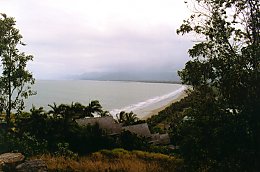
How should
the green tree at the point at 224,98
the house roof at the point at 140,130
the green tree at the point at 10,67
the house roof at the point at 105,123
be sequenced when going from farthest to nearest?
the house roof at the point at 140,130, the house roof at the point at 105,123, the green tree at the point at 10,67, the green tree at the point at 224,98

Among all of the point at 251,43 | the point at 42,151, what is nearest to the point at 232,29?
the point at 251,43

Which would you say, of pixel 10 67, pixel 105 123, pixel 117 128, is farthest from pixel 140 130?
pixel 10 67

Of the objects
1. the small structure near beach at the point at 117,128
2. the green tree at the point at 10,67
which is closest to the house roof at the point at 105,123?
the small structure near beach at the point at 117,128

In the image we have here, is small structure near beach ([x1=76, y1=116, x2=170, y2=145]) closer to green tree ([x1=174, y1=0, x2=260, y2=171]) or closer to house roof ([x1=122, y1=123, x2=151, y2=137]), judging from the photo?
house roof ([x1=122, y1=123, x2=151, y2=137])

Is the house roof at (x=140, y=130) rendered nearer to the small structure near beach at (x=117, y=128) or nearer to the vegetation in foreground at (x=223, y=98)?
the small structure near beach at (x=117, y=128)

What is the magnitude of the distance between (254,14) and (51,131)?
14.7m

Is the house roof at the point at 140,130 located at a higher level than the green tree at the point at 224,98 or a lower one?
lower

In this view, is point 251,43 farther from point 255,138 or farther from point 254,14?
point 255,138

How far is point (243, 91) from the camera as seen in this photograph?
12672mm

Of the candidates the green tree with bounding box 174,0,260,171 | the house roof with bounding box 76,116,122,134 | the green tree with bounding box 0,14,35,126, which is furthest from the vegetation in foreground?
the house roof with bounding box 76,116,122,134

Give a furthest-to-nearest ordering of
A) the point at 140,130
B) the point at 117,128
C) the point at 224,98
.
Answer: the point at 140,130, the point at 117,128, the point at 224,98

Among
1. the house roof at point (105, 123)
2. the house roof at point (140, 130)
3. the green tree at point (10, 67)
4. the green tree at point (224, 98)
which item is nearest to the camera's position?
the green tree at point (224, 98)

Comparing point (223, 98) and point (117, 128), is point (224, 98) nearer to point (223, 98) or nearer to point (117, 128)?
point (223, 98)

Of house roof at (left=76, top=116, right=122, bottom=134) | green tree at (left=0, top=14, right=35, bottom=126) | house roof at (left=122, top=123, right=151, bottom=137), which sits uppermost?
green tree at (left=0, top=14, right=35, bottom=126)
